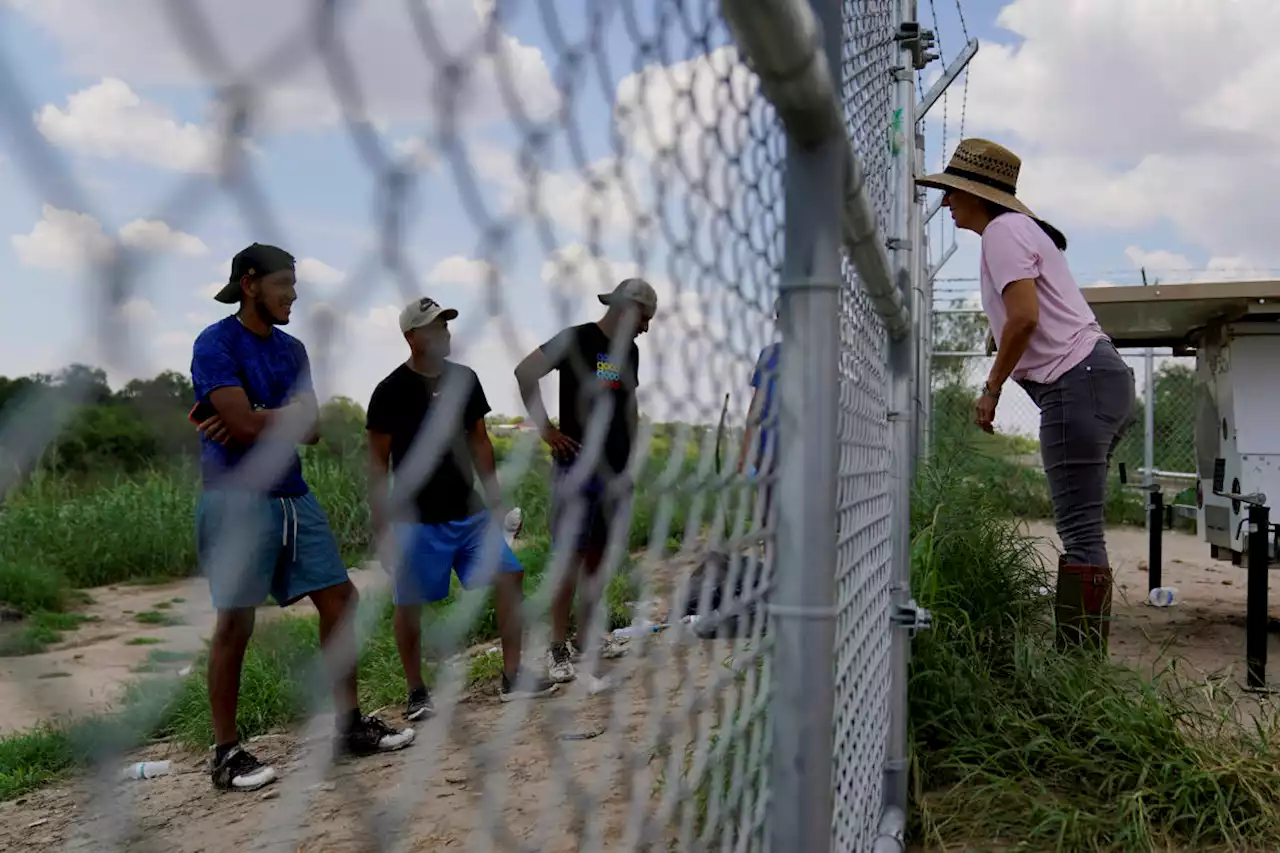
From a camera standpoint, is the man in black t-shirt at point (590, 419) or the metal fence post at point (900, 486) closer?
the man in black t-shirt at point (590, 419)

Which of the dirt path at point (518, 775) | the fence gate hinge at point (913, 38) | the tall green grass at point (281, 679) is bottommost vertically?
the dirt path at point (518, 775)

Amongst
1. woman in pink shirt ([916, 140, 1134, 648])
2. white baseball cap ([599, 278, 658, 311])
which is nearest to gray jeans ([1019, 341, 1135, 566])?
woman in pink shirt ([916, 140, 1134, 648])

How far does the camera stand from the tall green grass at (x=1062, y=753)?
2.49m

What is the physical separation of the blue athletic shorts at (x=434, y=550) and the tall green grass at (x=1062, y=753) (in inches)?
80.7

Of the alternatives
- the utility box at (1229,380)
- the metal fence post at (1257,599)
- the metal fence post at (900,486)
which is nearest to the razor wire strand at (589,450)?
the metal fence post at (900,486)

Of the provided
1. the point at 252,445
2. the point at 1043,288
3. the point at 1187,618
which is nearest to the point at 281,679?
the point at 252,445

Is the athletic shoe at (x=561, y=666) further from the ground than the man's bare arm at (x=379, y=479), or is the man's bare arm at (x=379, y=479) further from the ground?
the man's bare arm at (x=379, y=479)

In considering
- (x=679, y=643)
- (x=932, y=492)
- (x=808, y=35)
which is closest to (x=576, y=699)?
(x=679, y=643)

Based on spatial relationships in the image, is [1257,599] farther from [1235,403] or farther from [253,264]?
[253,264]

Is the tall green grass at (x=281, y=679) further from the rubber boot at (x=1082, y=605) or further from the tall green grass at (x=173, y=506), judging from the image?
the rubber boot at (x=1082, y=605)

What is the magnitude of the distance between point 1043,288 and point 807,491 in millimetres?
2553

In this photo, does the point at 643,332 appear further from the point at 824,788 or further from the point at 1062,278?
the point at 1062,278

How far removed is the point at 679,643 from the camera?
1131mm

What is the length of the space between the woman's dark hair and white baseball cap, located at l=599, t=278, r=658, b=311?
2924 millimetres
